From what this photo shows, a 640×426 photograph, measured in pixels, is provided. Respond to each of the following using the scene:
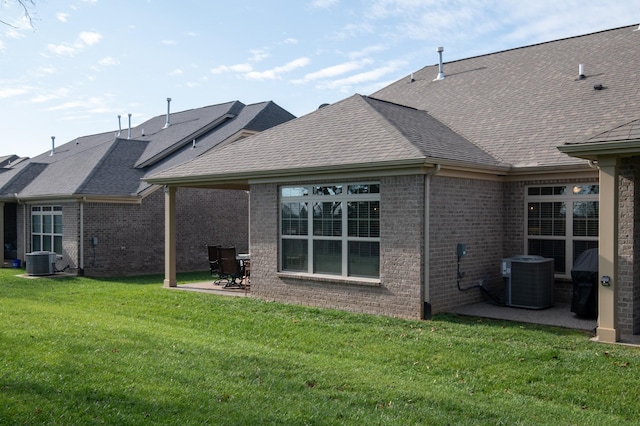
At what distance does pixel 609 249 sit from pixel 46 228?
20.2 meters

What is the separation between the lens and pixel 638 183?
9742 mm

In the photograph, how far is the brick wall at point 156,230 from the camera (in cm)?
2078

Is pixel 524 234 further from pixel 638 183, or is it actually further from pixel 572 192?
pixel 638 183

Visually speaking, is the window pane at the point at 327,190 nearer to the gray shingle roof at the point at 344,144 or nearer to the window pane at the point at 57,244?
the gray shingle roof at the point at 344,144

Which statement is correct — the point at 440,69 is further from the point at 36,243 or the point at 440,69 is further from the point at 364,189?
the point at 36,243

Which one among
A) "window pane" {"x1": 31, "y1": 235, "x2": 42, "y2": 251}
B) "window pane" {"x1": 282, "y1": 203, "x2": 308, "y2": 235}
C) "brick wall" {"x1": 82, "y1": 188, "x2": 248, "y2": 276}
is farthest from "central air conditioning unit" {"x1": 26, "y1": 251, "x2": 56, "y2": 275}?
"window pane" {"x1": 282, "y1": 203, "x2": 308, "y2": 235}

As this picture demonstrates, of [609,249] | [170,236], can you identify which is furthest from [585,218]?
[170,236]

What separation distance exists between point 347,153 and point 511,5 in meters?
5.75

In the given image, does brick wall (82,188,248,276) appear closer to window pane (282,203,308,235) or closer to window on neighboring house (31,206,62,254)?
window on neighboring house (31,206,62,254)

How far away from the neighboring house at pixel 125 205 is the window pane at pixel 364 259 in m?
11.8

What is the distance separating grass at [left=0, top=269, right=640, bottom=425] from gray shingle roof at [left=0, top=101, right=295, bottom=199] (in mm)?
10466

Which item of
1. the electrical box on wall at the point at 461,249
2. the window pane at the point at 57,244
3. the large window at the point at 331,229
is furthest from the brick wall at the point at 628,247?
the window pane at the point at 57,244

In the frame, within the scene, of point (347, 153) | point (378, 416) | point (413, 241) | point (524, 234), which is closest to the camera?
point (378, 416)

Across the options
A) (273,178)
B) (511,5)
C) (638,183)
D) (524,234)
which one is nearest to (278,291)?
(273,178)
